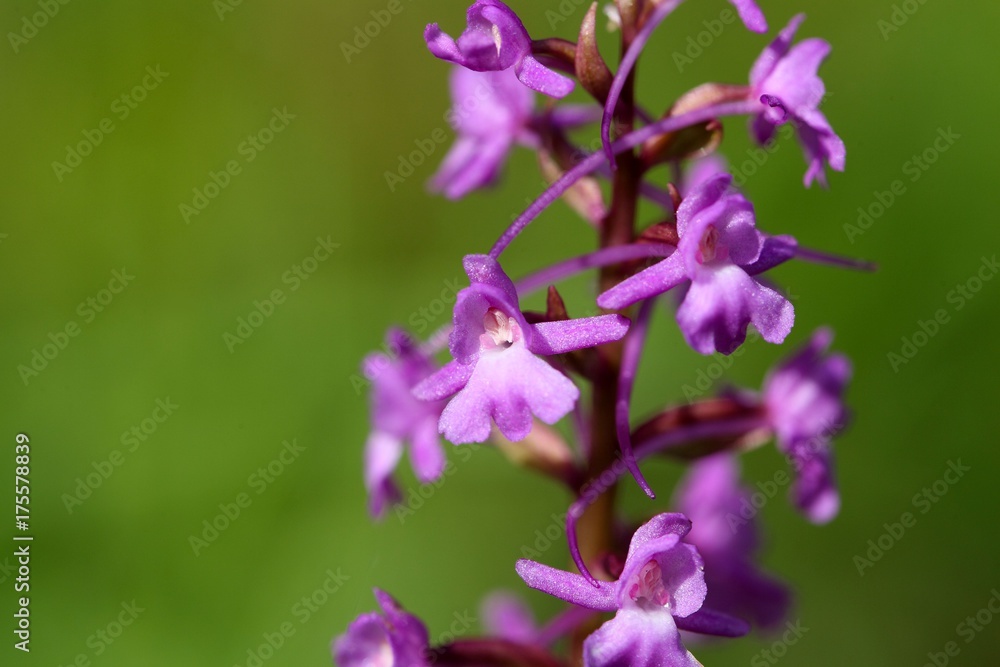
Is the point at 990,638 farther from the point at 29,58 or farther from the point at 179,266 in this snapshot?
the point at 29,58

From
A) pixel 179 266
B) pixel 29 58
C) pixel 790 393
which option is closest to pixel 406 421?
pixel 790 393

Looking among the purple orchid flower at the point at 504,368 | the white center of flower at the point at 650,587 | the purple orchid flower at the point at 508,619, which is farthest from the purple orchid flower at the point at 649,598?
the purple orchid flower at the point at 508,619

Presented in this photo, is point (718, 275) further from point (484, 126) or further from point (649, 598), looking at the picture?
point (484, 126)

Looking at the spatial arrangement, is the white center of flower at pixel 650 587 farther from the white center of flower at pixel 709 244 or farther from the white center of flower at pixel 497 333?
the white center of flower at pixel 709 244

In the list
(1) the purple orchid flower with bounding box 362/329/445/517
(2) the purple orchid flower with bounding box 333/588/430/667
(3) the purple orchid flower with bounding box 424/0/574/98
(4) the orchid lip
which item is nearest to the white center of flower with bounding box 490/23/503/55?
(3) the purple orchid flower with bounding box 424/0/574/98

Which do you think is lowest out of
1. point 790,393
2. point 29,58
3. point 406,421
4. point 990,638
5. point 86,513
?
point 990,638

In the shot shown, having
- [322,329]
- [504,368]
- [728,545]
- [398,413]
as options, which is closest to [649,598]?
[504,368]

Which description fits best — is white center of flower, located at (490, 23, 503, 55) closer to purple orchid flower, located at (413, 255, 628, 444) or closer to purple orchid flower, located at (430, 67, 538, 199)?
purple orchid flower, located at (413, 255, 628, 444)
